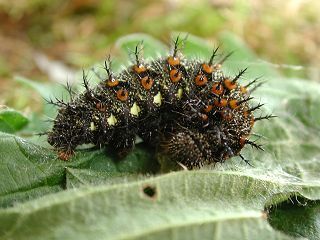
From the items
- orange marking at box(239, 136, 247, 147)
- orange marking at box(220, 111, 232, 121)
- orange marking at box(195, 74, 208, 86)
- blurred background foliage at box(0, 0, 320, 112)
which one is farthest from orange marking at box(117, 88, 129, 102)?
blurred background foliage at box(0, 0, 320, 112)

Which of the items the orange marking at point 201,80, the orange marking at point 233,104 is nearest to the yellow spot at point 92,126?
the orange marking at point 201,80

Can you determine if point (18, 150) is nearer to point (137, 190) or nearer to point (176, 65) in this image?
point (137, 190)

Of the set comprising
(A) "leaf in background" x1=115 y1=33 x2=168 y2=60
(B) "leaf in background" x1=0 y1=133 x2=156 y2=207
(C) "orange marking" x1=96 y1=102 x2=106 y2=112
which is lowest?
(B) "leaf in background" x1=0 y1=133 x2=156 y2=207

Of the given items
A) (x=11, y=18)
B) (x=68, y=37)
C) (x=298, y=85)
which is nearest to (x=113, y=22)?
(x=68, y=37)

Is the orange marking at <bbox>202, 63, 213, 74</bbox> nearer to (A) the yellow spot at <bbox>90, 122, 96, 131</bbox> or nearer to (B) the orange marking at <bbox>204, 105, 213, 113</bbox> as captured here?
(B) the orange marking at <bbox>204, 105, 213, 113</bbox>

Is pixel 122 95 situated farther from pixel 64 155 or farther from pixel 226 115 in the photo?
pixel 226 115

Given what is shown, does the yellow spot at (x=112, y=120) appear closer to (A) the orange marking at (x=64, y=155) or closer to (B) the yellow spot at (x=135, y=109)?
(B) the yellow spot at (x=135, y=109)
